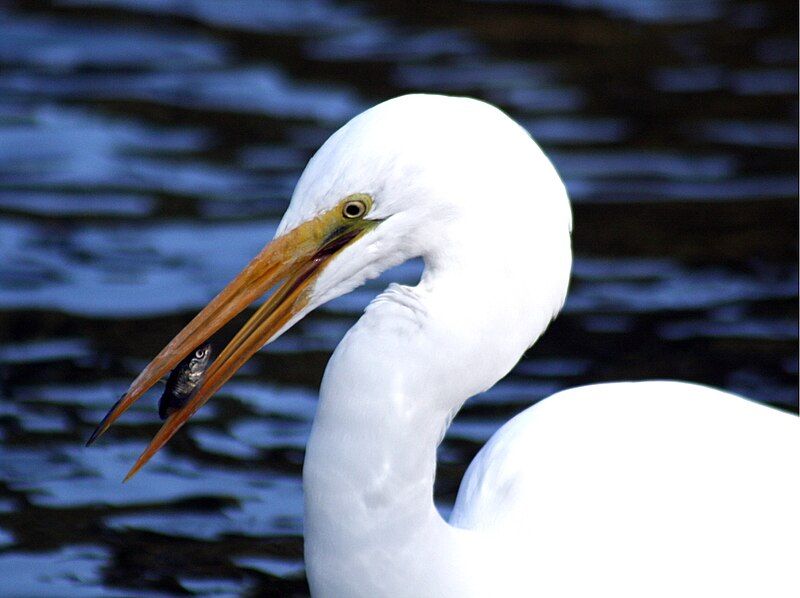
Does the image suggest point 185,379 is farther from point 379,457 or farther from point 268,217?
point 268,217

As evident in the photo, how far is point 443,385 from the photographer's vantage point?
3.38 m

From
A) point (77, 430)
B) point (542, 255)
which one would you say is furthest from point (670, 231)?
point (542, 255)

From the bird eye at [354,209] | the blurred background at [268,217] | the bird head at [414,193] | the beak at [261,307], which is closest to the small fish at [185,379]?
the beak at [261,307]

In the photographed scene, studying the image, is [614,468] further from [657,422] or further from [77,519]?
[77,519]

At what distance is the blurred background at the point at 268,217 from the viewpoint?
17.7 feet

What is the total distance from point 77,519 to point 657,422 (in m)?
2.15

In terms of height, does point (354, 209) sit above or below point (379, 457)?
above

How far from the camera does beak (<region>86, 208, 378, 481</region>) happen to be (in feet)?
11.2

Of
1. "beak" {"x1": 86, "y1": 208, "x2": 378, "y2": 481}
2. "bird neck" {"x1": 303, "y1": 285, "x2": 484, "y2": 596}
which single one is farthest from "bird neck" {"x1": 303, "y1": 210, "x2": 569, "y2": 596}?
"beak" {"x1": 86, "y1": 208, "x2": 378, "y2": 481}

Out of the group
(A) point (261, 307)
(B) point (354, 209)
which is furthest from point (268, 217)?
(B) point (354, 209)

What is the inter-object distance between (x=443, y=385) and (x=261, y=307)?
51 centimetres

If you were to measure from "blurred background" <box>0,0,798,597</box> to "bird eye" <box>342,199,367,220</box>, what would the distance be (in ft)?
6.34

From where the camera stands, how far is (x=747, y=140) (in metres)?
8.26

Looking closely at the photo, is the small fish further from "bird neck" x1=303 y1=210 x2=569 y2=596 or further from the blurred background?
the blurred background
